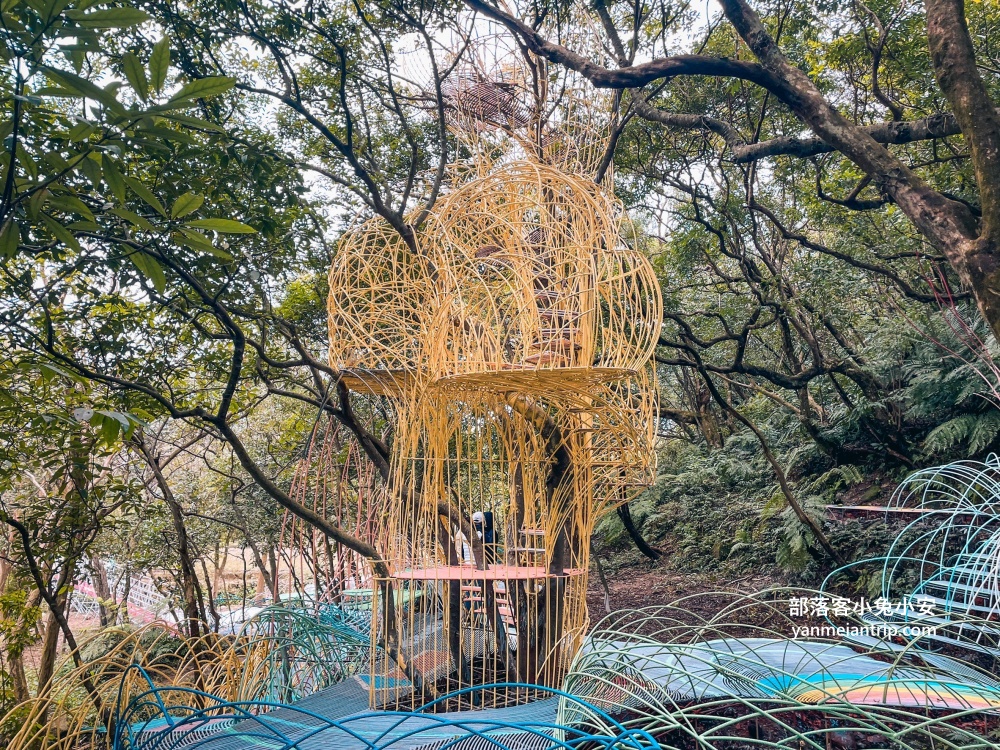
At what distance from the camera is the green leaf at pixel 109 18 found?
96 cm

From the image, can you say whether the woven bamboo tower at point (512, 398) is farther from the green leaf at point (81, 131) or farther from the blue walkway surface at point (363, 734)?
the green leaf at point (81, 131)

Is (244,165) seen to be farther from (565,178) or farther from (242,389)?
(242,389)

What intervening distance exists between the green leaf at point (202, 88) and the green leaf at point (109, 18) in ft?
0.36

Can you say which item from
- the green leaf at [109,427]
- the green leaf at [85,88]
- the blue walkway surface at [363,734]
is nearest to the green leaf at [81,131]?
the green leaf at [85,88]

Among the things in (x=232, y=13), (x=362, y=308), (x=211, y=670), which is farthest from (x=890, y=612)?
(x=232, y=13)

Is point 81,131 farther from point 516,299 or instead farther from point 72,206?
point 516,299

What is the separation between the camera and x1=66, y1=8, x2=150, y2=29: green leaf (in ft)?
3.15

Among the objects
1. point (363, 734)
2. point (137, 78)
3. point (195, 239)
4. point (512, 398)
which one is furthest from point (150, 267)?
point (512, 398)

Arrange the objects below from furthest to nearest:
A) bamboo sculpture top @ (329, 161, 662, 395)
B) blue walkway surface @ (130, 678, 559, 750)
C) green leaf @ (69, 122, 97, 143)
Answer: bamboo sculpture top @ (329, 161, 662, 395)
blue walkway surface @ (130, 678, 559, 750)
green leaf @ (69, 122, 97, 143)

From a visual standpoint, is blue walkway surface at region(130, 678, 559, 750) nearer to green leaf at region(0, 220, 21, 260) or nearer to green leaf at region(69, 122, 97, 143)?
green leaf at region(0, 220, 21, 260)

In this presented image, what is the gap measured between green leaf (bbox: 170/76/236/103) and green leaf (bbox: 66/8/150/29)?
0.36 ft

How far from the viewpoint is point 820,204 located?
7051mm

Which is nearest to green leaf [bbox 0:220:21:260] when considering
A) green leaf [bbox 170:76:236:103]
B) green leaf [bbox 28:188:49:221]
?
green leaf [bbox 28:188:49:221]

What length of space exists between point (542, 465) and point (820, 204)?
16.1 ft
